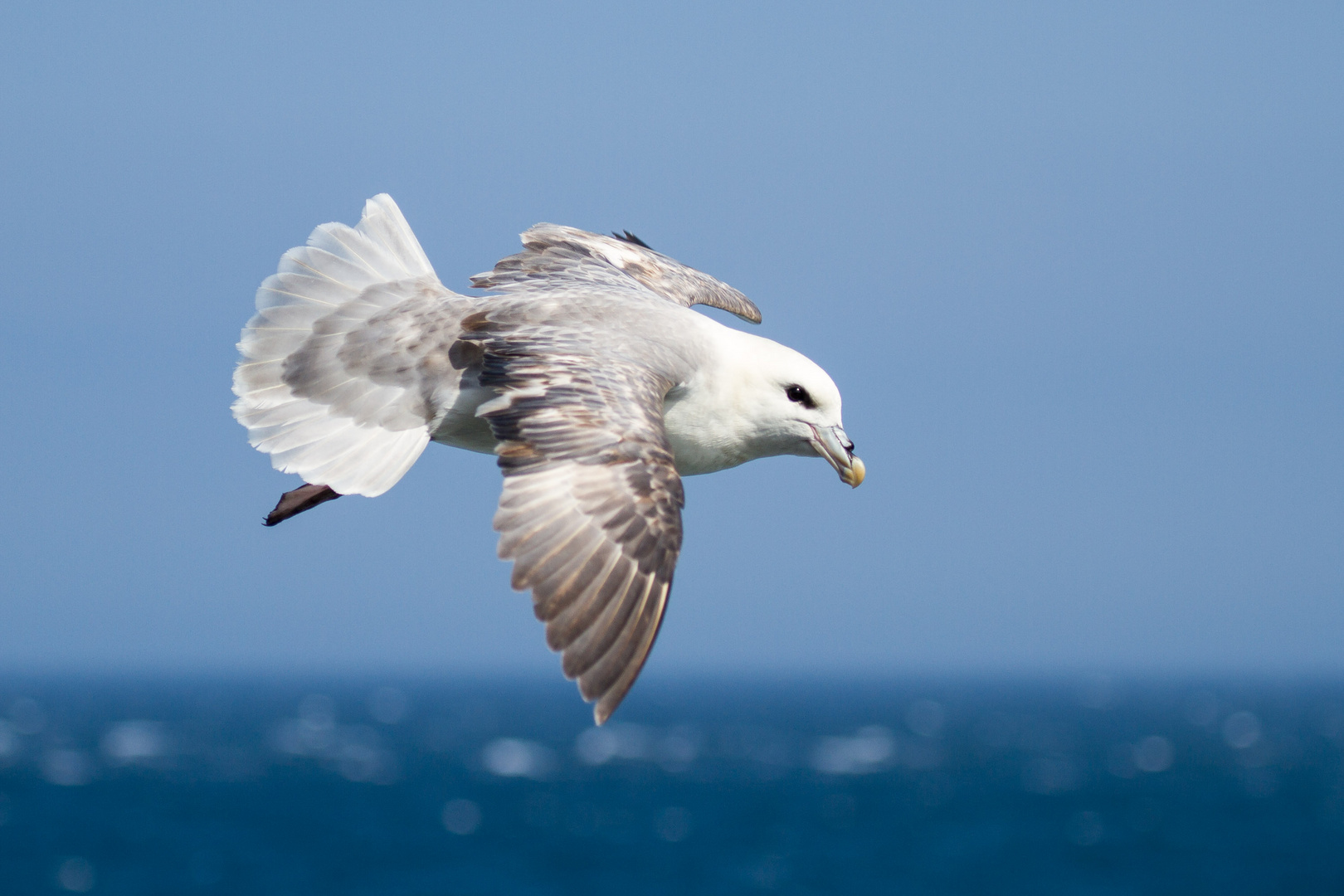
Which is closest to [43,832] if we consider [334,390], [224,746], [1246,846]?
[224,746]

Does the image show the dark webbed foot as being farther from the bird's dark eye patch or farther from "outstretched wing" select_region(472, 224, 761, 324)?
the bird's dark eye patch

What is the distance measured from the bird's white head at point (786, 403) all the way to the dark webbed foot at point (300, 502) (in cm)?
199

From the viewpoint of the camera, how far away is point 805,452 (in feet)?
21.8

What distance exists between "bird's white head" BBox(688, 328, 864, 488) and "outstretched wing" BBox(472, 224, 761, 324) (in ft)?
3.43

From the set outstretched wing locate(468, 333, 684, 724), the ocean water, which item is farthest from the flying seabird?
the ocean water

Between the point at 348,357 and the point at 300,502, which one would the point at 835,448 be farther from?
Result: the point at 300,502

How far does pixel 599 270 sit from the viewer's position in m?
7.83

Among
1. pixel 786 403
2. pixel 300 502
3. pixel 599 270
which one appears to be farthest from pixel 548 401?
pixel 599 270

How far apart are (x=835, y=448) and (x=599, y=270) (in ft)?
6.45

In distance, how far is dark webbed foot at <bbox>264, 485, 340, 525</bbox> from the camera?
7176mm

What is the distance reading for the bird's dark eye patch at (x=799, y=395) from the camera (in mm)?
6484

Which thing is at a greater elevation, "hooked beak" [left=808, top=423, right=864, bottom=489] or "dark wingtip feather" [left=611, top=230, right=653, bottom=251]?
"dark wingtip feather" [left=611, top=230, right=653, bottom=251]

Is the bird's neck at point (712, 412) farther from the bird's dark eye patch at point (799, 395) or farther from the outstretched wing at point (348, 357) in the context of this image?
the outstretched wing at point (348, 357)

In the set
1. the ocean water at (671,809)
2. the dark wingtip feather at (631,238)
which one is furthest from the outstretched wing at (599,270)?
the ocean water at (671,809)
